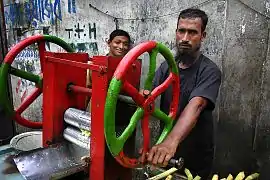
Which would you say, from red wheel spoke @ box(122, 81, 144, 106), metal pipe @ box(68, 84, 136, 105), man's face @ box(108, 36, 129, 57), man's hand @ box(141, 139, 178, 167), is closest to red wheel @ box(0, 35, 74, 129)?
metal pipe @ box(68, 84, 136, 105)

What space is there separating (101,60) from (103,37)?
7.76ft

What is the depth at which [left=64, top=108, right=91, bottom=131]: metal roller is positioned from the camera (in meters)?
1.46

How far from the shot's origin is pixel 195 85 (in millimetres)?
2059

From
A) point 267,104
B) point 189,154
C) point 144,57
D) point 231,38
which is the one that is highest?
point 231,38

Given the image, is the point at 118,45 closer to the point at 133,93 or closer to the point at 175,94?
the point at 175,94

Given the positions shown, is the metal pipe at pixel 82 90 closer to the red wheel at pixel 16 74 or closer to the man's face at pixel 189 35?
the red wheel at pixel 16 74

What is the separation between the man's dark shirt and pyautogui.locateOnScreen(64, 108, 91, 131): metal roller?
786mm

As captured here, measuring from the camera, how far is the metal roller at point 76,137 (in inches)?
57.7

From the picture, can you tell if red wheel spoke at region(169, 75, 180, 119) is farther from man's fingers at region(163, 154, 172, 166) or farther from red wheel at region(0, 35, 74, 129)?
red wheel at region(0, 35, 74, 129)

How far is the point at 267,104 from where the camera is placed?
266 cm

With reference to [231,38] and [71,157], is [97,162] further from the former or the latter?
[231,38]

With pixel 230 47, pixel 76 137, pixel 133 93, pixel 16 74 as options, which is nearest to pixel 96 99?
pixel 133 93

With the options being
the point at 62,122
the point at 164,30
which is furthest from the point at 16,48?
the point at 164,30

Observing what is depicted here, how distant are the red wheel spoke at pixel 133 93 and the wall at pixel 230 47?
67.7 inches
